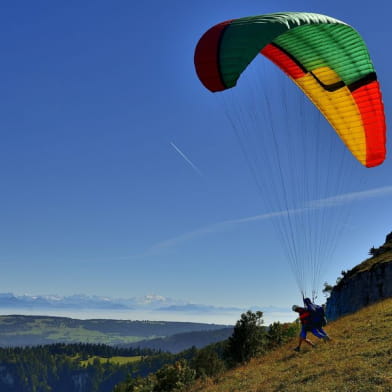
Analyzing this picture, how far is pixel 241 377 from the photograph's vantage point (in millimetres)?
20219

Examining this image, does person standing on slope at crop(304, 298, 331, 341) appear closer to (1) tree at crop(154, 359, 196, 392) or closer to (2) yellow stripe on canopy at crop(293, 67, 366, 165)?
(2) yellow stripe on canopy at crop(293, 67, 366, 165)

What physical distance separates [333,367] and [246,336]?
4735 centimetres

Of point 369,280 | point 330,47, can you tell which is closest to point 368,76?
point 330,47

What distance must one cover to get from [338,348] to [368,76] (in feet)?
35.7

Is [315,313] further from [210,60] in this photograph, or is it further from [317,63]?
[210,60]

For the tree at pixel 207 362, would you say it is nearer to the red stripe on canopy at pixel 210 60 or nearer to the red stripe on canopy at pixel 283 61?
the red stripe on canopy at pixel 283 61

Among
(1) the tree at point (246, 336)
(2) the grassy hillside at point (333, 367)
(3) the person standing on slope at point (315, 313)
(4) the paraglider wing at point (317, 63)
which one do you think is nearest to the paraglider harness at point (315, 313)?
(3) the person standing on slope at point (315, 313)

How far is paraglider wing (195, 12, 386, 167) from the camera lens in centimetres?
1434

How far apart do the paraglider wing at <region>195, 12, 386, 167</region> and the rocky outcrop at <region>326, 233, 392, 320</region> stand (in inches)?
999

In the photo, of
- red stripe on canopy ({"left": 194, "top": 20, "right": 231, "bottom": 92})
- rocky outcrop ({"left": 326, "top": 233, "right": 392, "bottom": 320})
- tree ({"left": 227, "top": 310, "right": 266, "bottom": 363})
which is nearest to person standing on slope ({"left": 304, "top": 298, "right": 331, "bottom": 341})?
red stripe on canopy ({"left": 194, "top": 20, "right": 231, "bottom": 92})

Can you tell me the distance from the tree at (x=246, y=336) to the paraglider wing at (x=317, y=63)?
44909mm

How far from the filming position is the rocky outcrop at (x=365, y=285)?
42.9 metres

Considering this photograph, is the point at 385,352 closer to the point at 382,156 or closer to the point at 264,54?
the point at 382,156

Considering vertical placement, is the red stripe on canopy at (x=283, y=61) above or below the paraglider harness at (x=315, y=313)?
above
